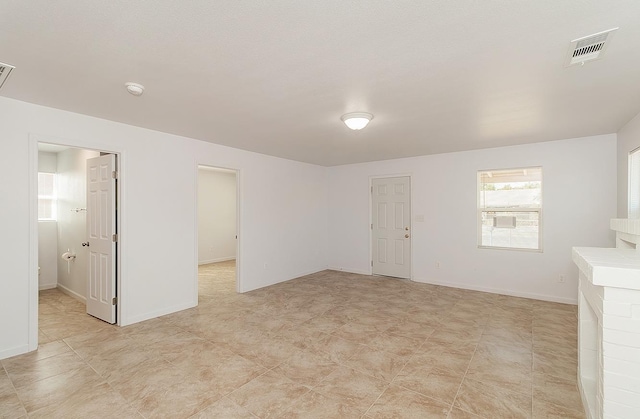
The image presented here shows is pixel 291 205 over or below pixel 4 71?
below

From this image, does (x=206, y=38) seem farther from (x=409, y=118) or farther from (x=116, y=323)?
(x=116, y=323)

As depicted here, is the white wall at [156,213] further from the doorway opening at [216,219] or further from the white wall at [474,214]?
the doorway opening at [216,219]

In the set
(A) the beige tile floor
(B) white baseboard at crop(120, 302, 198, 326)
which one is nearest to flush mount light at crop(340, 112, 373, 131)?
(A) the beige tile floor

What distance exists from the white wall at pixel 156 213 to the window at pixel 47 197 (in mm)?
2977

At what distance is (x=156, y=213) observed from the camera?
3943mm

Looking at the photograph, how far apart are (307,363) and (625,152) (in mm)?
4582

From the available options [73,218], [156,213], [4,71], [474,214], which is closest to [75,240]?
[73,218]

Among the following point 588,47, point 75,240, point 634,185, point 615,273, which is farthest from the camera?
point 75,240

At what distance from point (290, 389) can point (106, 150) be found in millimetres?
3347

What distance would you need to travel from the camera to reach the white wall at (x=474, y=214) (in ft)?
14.0

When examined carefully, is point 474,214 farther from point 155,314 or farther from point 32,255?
point 32,255

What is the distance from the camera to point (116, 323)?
143 inches

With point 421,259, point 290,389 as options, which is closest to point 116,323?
point 290,389

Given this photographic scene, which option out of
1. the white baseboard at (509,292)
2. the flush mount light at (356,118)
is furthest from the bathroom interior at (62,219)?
the white baseboard at (509,292)
